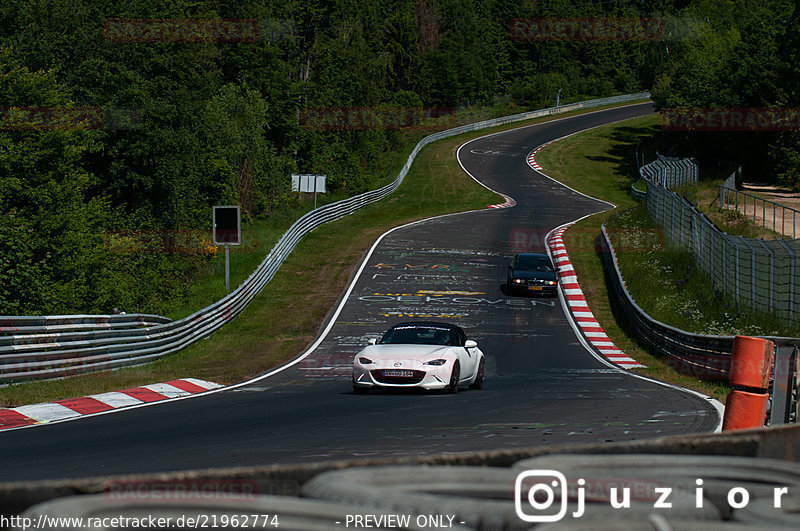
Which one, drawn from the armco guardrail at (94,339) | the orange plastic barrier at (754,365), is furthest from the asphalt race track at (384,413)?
the armco guardrail at (94,339)

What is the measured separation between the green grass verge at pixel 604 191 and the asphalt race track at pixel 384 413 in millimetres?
1472

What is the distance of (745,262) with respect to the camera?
77.7 ft

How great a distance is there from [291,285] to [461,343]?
1896 centimetres

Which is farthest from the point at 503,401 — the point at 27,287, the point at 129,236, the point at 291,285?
the point at 129,236

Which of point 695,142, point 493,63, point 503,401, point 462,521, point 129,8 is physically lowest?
point 503,401

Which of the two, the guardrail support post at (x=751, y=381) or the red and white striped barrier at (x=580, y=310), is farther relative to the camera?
the red and white striped barrier at (x=580, y=310)

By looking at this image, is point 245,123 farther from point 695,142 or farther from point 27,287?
point 695,142

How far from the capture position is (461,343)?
17656mm

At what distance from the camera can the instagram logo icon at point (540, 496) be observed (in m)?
3.68

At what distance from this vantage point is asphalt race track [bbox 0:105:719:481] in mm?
9977
